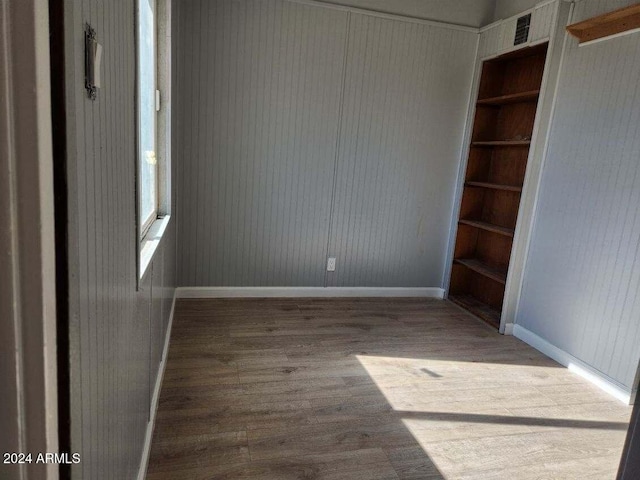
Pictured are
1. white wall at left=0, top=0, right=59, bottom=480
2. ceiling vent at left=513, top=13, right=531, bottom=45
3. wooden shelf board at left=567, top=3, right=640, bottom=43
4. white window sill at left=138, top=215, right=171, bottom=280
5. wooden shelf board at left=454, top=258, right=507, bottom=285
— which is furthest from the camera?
wooden shelf board at left=454, top=258, right=507, bottom=285

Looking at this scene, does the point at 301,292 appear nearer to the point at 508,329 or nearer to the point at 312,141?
the point at 312,141

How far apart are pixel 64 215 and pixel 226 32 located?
3.21m

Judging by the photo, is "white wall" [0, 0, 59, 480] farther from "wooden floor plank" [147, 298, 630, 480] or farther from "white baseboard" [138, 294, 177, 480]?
"wooden floor plank" [147, 298, 630, 480]

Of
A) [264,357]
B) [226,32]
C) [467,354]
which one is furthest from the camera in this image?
[226,32]

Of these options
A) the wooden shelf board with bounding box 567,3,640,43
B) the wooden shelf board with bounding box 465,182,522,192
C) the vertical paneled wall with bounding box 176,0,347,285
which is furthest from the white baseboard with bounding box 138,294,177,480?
the wooden shelf board with bounding box 567,3,640,43

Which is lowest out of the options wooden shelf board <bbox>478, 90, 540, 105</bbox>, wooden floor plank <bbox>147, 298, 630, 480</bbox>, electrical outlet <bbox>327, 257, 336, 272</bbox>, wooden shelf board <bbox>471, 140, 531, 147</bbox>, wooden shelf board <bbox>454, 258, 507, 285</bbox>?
wooden floor plank <bbox>147, 298, 630, 480</bbox>

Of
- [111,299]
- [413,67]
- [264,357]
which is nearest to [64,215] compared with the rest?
[111,299]

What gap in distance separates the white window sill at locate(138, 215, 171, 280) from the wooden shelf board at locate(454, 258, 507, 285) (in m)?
2.63

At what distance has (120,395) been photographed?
1.16 meters

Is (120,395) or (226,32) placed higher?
(226,32)

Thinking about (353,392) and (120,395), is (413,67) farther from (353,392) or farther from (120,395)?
(120,395)

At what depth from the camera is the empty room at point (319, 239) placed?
0.60 meters

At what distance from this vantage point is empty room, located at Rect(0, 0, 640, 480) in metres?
0.60

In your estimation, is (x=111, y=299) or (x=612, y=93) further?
(x=612, y=93)
